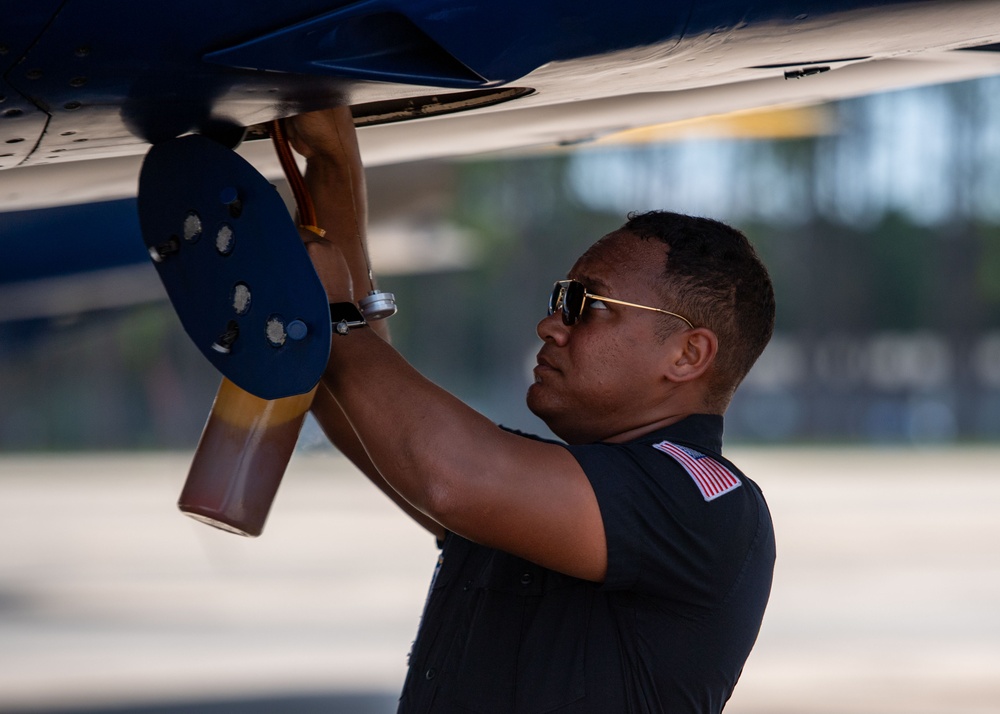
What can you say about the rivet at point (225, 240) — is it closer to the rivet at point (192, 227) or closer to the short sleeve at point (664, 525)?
the rivet at point (192, 227)

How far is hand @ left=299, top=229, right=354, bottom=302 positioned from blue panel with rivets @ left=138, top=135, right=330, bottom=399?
73 millimetres

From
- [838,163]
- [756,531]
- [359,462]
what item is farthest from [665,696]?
[838,163]

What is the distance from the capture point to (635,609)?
5.71 ft

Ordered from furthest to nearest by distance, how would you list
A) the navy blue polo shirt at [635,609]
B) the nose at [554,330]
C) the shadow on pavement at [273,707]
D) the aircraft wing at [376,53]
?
the shadow on pavement at [273,707]
the nose at [554,330]
the navy blue polo shirt at [635,609]
the aircraft wing at [376,53]

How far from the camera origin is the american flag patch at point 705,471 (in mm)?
1718

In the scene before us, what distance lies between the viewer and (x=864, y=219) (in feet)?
101

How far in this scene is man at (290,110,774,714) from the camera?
1.60 meters

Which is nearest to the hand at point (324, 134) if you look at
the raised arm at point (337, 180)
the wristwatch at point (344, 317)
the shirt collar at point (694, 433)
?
the raised arm at point (337, 180)

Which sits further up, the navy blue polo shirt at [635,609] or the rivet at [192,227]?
the rivet at [192,227]

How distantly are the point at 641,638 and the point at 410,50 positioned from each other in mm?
873

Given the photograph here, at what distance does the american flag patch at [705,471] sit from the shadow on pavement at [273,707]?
368 centimetres

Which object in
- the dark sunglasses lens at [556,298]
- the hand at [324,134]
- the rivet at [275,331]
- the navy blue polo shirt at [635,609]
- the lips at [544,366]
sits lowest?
the navy blue polo shirt at [635,609]

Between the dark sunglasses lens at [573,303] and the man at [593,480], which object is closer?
the man at [593,480]

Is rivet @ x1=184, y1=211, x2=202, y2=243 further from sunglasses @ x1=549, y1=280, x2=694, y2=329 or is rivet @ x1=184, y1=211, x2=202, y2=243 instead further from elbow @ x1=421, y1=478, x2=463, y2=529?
sunglasses @ x1=549, y1=280, x2=694, y2=329
